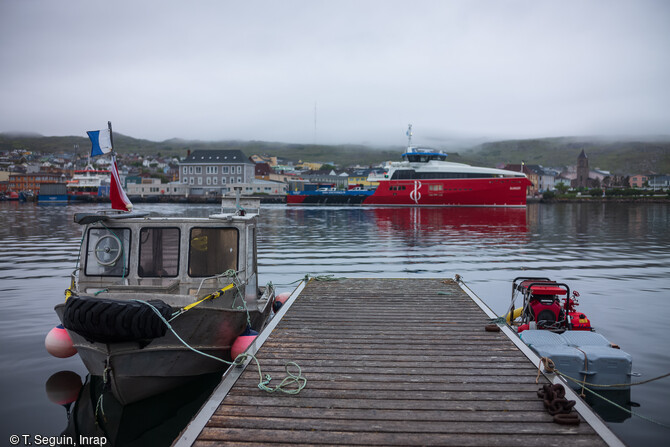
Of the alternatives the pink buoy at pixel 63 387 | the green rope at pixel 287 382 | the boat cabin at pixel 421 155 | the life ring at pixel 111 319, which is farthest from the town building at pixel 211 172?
the green rope at pixel 287 382

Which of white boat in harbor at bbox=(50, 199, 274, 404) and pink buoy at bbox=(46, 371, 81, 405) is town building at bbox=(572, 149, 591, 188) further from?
pink buoy at bbox=(46, 371, 81, 405)

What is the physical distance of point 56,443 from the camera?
5.72 m

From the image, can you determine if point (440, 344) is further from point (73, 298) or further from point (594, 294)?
point (594, 294)

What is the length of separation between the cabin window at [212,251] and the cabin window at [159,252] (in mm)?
257

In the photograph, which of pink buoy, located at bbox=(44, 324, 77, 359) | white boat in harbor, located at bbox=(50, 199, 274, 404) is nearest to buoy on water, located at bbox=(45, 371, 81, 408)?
pink buoy, located at bbox=(44, 324, 77, 359)

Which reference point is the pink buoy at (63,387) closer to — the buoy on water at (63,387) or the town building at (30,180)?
the buoy on water at (63,387)

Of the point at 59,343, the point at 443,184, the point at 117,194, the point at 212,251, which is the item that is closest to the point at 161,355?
the point at 212,251

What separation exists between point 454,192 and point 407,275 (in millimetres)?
50610

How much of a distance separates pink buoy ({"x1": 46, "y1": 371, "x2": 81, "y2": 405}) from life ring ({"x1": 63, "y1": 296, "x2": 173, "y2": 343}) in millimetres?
2002

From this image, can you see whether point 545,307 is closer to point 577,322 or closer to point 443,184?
point 577,322

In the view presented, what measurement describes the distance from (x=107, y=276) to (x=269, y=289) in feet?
13.3

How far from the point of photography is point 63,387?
7215 mm

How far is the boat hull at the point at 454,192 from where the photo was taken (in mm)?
62562

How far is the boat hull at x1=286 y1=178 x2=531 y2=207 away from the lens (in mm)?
62562
